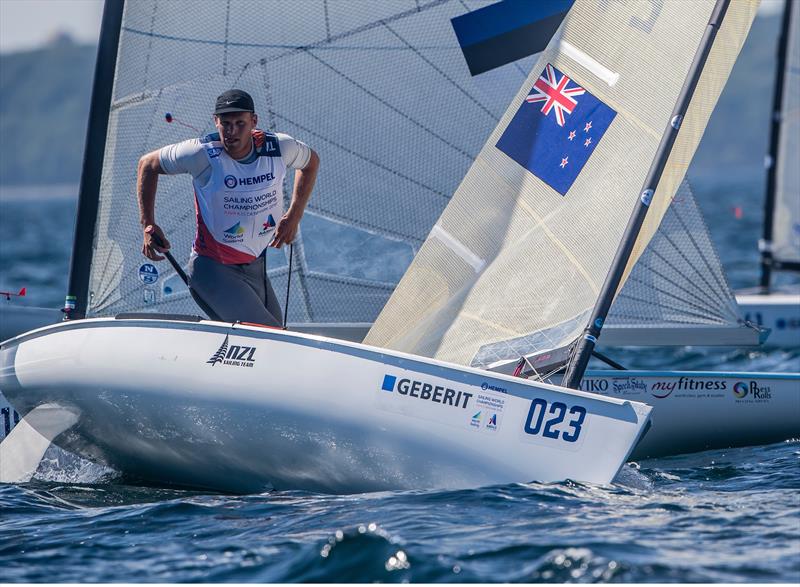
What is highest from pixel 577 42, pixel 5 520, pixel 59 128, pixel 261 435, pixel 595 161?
pixel 59 128

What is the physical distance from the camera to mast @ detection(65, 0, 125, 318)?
20.6ft

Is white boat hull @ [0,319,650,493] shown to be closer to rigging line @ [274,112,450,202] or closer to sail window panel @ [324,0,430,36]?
rigging line @ [274,112,450,202]

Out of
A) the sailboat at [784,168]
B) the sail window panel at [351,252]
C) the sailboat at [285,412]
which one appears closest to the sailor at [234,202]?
the sailboat at [285,412]

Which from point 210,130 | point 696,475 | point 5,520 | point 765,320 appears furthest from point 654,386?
point 765,320

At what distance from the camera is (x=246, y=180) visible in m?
5.21

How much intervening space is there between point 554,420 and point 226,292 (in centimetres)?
153

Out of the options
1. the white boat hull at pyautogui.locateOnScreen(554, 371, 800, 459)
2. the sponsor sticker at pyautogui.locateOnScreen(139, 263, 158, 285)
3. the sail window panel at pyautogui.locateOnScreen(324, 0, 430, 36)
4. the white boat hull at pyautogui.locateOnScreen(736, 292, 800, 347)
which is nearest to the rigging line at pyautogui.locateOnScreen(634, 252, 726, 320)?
the white boat hull at pyautogui.locateOnScreen(554, 371, 800, 459)

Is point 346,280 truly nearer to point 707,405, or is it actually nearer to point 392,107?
point 392,107

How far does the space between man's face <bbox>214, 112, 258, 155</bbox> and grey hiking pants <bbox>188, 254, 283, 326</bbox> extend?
51cm

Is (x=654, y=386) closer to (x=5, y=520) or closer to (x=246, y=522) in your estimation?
(x=246, y=522)

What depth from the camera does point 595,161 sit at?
5367 mm

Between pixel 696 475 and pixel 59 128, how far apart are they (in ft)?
430

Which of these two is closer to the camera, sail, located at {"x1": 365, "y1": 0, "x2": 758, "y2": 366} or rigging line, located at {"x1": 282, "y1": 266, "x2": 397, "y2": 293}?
sail, located at {"x1": 365, "y1": 0, "x2": 758, "y2": 366}

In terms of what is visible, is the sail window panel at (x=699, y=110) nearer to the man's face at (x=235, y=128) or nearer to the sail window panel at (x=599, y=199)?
the sail window panel at (x=599, y=199)
